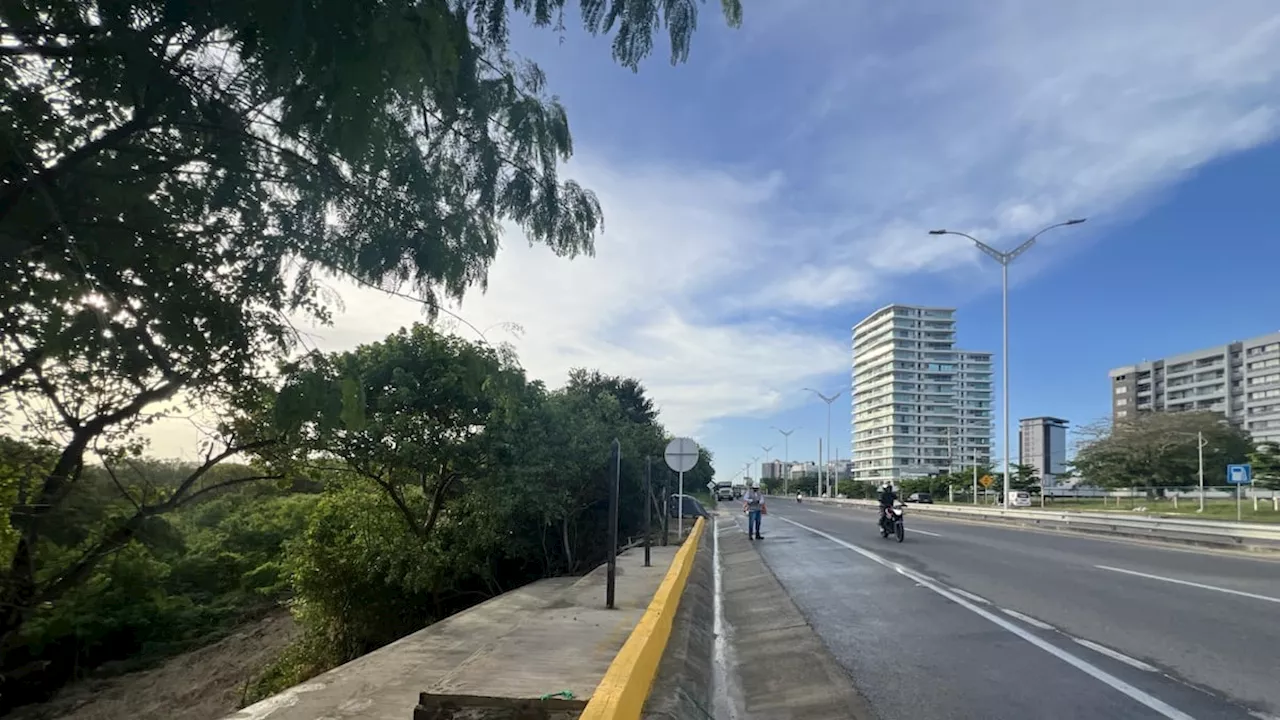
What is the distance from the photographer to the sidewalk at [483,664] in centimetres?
648

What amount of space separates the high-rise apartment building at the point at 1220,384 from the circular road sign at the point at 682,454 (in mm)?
98310

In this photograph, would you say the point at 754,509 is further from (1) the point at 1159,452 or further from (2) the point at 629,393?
(1) the point at 1159,452

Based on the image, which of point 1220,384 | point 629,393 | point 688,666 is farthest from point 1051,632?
point 1220,384

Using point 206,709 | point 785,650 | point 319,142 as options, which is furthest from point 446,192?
point 206,709

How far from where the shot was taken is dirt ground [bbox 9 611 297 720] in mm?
17641

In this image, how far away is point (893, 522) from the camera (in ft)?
79.3

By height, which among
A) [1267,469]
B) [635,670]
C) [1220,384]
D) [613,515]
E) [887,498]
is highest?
[1220,384]

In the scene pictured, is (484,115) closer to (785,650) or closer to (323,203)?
(323,203)

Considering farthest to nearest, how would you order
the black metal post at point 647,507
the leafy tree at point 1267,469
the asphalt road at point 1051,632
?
the leafy tree at point 1267,469, the black metal post at point 647,507, the asphalt road at point 1051,632

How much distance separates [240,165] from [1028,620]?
395 inches

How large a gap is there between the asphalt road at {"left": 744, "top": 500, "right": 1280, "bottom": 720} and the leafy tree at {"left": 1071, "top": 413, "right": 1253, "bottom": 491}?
57.3 metres

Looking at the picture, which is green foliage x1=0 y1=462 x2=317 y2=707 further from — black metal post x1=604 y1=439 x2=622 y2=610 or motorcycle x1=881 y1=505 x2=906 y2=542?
motorcycle x1=881 y1=505 x2=906 y2=542

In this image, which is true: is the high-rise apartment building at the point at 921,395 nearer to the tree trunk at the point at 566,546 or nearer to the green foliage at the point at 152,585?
the green foliage at the point at 152,585

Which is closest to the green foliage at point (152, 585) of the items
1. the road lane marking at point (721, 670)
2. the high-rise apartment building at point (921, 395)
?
the road lane marking at point (721, 670)
